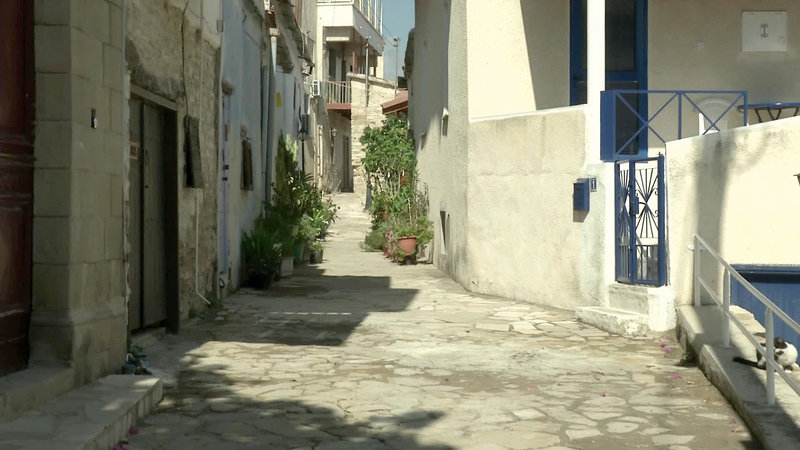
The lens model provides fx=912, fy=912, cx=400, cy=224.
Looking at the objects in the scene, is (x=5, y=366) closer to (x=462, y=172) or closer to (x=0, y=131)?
(x=0, y=131)

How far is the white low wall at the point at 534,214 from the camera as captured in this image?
983 centimetres

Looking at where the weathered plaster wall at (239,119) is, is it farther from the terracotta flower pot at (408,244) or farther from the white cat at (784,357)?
the white cat at (784,357)

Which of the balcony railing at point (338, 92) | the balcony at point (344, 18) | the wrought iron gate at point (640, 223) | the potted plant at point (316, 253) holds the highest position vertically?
the balcony at point (344, 18)

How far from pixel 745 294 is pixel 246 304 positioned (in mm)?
5439

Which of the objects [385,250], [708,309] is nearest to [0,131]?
[708,309]

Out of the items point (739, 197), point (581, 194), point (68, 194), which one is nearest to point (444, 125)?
point (581, 194)

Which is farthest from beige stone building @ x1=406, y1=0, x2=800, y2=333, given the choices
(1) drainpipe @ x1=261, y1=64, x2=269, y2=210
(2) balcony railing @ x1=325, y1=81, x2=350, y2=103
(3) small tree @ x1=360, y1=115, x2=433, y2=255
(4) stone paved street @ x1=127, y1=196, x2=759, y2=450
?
(2) balcony railing @ x1=325, y1=81, x2=350, y2=103

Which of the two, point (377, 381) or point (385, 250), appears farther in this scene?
point (385, 250)

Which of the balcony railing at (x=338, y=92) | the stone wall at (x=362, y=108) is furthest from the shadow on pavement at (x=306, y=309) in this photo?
the balcony railing at (x=338, y=92)

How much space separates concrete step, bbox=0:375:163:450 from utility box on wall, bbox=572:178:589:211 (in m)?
5.50

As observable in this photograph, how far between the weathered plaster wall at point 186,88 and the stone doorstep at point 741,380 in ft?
14.5

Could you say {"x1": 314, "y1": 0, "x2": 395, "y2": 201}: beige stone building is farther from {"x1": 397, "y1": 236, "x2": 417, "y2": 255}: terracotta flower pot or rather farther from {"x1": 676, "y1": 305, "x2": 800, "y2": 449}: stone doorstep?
{"x1": 676, "y1": 305, "x2": 800, "y2": 449}: stone doorstep

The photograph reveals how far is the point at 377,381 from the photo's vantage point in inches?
246

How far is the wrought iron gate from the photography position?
8414mm
